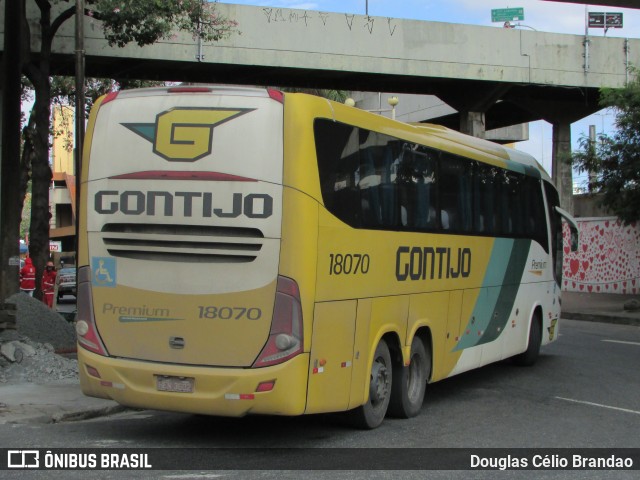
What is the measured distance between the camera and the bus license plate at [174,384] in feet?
25.2

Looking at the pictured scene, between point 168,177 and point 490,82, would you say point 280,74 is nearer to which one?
point 490,82

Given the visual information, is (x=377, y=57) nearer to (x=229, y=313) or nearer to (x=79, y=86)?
(x=79, y=86)

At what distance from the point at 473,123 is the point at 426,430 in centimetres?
2492

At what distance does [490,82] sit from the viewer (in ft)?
97.5

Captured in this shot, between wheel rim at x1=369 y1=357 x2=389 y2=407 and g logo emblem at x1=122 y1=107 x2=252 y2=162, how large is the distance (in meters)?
2.94

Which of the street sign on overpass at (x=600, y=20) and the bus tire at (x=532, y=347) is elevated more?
the street sign on overpass at (x=600, y=20)

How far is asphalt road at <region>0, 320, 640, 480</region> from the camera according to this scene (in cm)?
725

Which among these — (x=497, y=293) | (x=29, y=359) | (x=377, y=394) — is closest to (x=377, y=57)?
(x=497, y=293)

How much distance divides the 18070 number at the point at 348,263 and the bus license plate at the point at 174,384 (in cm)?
165

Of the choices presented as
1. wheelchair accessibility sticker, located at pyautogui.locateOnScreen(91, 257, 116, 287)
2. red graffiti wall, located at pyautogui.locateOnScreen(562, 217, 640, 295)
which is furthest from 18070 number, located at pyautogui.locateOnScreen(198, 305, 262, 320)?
red graffiti wall, located at pyautogui.locateOnScreen(562, 217, 640, 295)

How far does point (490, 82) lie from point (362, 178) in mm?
22406

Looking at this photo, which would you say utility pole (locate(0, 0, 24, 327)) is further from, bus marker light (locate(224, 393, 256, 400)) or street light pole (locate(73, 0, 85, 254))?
bus marker light (locate(224, 393, 256, 400))

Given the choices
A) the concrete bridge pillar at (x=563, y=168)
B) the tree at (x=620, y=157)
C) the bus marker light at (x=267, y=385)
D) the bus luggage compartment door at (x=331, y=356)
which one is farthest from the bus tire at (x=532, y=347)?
the concrete bridge pillar at (x=563, y=168)

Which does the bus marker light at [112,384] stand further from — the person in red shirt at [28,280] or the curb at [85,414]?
the person in red shirt at [28,280]
